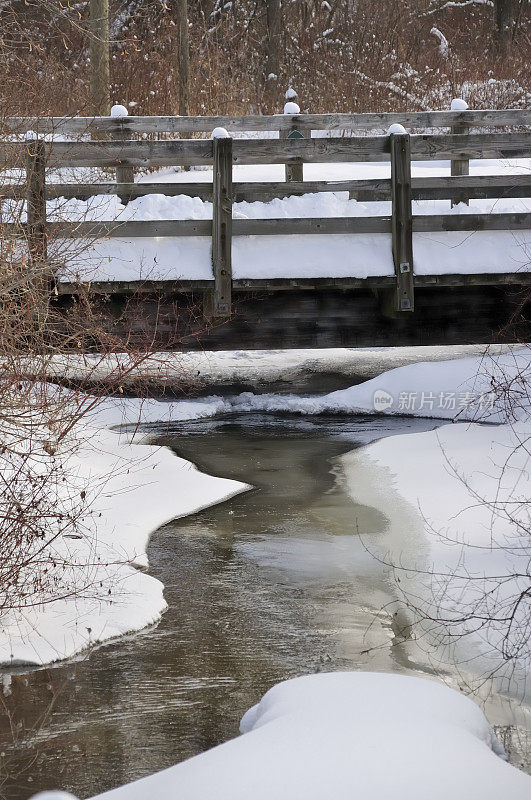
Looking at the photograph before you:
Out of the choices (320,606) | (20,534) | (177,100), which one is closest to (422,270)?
(320,606)

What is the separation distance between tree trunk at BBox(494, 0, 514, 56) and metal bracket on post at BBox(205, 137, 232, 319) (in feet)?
62.7

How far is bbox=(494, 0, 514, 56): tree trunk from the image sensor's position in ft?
87.8

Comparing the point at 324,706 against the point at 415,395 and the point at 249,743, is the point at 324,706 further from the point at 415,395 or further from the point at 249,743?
the point at 415,395

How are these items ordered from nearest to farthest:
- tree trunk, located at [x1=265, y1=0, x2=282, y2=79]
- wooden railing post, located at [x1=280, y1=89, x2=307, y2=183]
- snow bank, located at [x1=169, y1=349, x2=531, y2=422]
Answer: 1. snow bank, located at [x1=169, y1=349, x2=531, y2=422]
2. wooden railing post, located at [x1=280, y1=89, x2=307, y2=183]
3. tree trunk, located at [x1=265, y1=0, x2=282, y2=79]

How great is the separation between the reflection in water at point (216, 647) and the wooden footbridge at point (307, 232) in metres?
2.52

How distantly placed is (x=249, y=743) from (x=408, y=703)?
0.74 m

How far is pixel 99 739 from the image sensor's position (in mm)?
4527

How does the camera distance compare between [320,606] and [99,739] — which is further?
[320,606]

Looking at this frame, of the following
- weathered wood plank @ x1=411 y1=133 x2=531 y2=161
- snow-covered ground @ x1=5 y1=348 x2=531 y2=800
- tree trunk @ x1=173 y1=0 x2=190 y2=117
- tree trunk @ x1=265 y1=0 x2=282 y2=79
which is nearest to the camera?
snow-covered ground @ x1=5 y1=348 x2=531 y2=800

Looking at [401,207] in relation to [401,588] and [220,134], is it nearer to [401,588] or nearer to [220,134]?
[220,134]

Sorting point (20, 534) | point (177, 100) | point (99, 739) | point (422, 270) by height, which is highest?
point (177, 100)

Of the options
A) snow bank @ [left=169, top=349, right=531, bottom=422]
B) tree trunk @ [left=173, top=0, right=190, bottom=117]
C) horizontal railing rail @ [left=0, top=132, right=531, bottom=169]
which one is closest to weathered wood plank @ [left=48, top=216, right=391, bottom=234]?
horizontal railing rail @ [left=0, top=132, right=531, bottom=169]

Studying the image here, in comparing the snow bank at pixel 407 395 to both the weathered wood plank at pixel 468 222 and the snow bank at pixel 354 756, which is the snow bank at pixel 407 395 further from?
the snow bank at pixel 354 756

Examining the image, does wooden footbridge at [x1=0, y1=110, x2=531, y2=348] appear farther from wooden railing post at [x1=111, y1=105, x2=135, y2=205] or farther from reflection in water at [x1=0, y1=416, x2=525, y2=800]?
reflection in water at [x1=0, y1=416, x2=525, y2=800]
